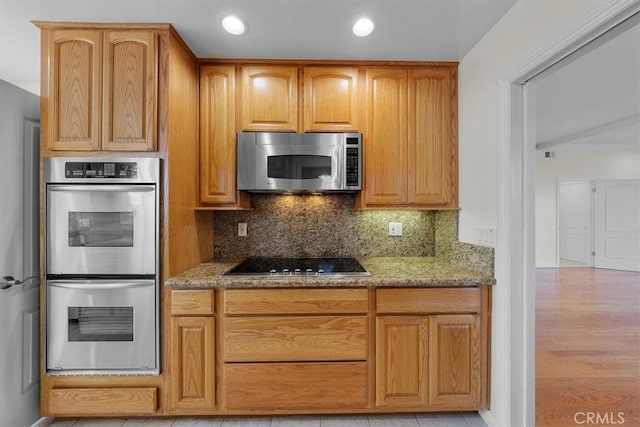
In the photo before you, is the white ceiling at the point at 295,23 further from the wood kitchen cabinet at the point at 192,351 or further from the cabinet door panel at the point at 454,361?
the cabinet door panel at the point at 454,361

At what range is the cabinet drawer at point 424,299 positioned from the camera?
1783mm

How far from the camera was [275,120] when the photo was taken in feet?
7.04

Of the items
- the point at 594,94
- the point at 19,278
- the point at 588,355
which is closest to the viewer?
the point at 19,278

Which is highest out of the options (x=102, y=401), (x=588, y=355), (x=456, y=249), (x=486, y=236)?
(x=486, y=236)

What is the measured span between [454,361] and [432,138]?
1.44 m

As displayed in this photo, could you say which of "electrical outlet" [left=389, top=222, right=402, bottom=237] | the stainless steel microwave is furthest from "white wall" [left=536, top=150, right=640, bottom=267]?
the stainless steel microwave

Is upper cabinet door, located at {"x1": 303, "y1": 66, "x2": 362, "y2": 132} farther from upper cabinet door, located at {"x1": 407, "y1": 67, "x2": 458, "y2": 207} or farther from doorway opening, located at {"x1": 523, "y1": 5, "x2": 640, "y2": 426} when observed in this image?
doorway opening, located at {"x1": 523, "y1": 5, "x2": 640, "y2": 426}

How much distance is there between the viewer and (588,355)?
2.68m

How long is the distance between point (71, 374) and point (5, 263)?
70cm

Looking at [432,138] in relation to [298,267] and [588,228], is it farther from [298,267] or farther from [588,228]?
[588,228]

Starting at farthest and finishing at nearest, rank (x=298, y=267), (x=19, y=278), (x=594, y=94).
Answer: (x=594, y=94), (x=298, y=267), (x=19, y=278)

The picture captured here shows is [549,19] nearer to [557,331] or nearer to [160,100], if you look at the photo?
[160,100]

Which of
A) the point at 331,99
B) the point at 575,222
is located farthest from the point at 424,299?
the point at 575,222

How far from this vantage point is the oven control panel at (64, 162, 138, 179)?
5.66 ft
